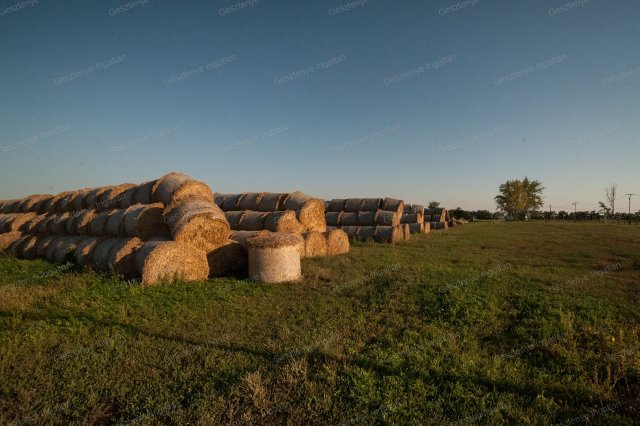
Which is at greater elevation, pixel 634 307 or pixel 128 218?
pixel 128 218

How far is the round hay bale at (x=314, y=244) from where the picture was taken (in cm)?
1331

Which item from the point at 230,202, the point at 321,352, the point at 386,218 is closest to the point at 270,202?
the point at 230,202

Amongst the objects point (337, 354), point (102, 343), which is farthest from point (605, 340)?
point (102, 343)

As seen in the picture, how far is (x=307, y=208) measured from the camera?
15266 millimetres

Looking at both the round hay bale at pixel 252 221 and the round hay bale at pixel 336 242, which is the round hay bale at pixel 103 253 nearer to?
the round hay bale at pixel 252 221

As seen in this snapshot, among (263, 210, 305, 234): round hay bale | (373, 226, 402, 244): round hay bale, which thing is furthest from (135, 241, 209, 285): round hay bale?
(373, 226, 402, 244): round hay bale

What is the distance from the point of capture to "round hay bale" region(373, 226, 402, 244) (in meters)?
19.5

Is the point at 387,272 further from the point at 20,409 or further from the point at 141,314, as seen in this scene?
the point at 20,409

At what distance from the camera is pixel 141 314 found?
254 inches

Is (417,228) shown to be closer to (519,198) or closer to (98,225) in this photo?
(98,225)

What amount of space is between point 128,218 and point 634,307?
1327 centimetres

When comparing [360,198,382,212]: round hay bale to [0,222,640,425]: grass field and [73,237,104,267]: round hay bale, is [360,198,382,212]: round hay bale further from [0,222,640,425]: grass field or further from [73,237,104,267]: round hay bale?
[73,237,104,267]: round hay bale

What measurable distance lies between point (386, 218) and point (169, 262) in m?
15.0

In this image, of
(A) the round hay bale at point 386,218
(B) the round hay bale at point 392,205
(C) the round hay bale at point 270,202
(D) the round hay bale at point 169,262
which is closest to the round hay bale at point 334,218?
(A) the round hay bale at point 386,218
